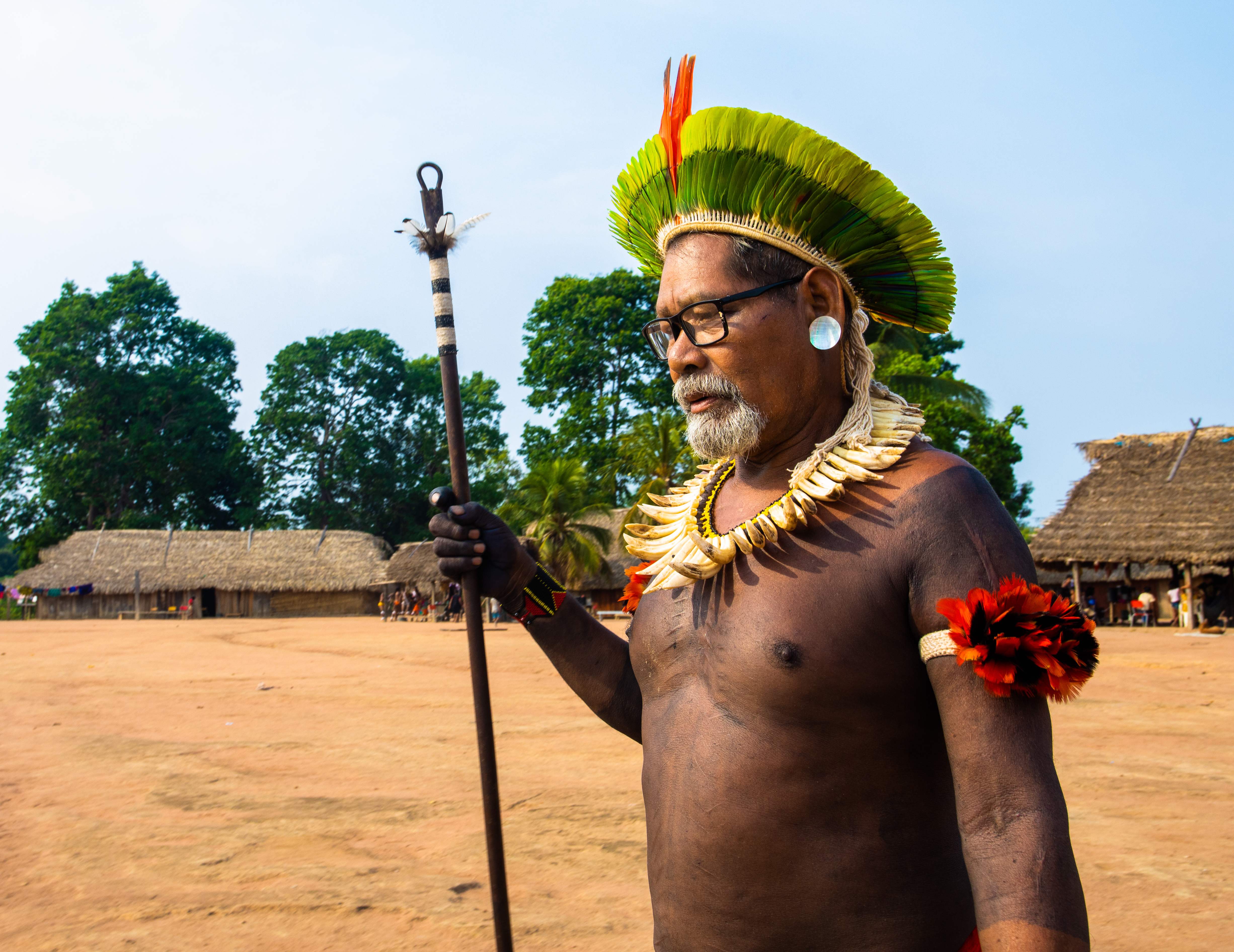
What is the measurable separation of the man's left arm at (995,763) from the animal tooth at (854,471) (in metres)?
0.13

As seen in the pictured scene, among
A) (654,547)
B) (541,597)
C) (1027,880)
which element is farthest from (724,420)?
(1027,880)

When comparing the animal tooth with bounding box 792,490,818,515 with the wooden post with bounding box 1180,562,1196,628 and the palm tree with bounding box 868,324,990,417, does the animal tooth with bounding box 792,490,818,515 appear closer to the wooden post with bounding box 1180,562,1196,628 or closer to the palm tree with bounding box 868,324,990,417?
the palm tree with bounding box 868,324,990,417

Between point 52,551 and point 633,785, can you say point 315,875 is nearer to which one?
point 633,785

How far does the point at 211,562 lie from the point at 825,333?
43.0m

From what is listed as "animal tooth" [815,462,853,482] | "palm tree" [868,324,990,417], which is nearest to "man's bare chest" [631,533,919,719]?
"animal tooth" [815,462,853,482]

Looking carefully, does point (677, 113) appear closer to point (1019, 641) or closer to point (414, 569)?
point (1019, 641)

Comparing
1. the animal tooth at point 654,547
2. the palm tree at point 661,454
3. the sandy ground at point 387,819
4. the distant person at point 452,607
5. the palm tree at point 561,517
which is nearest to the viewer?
the animal tooth at point 654,547

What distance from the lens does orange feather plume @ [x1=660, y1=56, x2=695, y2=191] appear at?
196cm

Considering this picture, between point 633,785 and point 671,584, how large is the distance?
5.42m

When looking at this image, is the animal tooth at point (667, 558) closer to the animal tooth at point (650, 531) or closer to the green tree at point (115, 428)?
the animal tooth at point (650, 531)

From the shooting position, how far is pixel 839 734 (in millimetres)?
1541

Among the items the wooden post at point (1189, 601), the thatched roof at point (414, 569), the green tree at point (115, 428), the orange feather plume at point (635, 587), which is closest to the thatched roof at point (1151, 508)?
the wooden post at point (1189, 601)

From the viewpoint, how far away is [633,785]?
6.92 meters

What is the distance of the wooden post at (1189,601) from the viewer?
22250 millimetres
